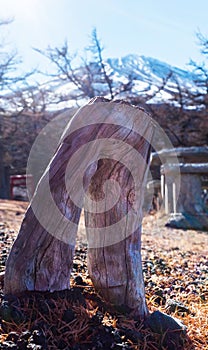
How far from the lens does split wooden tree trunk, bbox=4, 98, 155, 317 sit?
1.25 metres

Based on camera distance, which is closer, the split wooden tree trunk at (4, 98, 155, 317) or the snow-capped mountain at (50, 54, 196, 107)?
the split wooden tree trunk at (4, 98, 155, 317)

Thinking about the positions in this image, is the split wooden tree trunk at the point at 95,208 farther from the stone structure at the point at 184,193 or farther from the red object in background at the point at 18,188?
the red object in background at the point at 18,188

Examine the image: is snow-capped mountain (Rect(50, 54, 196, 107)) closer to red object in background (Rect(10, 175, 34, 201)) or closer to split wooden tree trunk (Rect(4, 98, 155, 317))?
red object in background (Rect(10, 175, 34, 201))

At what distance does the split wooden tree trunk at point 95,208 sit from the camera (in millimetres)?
1250

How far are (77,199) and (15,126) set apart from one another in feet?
40.4

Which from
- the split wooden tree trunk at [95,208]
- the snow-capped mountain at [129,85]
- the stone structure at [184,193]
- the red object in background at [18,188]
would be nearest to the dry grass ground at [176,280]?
the split wooden tree trunk at [95,208]

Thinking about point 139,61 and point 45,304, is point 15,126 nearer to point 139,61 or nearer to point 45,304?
point 139,61

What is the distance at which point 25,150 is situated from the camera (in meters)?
13.1

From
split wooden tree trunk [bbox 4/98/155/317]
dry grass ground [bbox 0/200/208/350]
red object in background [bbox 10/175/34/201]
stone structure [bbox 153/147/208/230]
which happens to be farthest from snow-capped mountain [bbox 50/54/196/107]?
split wooden tree trunk [bbox 4/98/155/317]

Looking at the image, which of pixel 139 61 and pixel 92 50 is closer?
pixel 92 50

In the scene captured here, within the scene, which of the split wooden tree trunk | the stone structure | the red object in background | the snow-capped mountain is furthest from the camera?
the snow-capped mountain

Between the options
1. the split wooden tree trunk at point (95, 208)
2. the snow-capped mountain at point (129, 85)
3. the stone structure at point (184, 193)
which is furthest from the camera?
the snow-capped mountain at point (129, 85)

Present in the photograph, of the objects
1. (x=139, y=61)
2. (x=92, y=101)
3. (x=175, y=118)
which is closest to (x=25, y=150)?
(x=175, y=118)

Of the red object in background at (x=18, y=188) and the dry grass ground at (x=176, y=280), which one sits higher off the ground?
the red object in background at (x=18, y=188)
